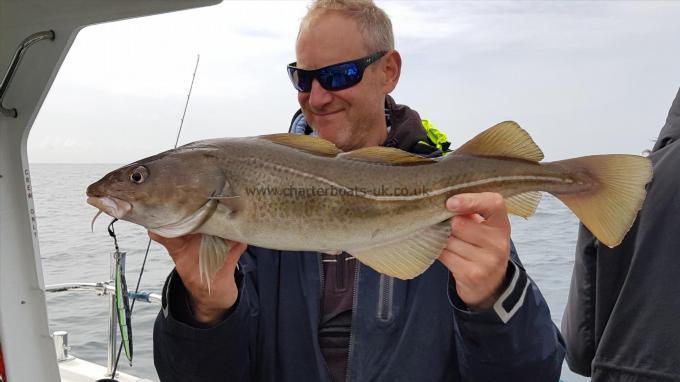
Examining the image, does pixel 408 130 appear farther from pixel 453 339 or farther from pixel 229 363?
pixel 229 363

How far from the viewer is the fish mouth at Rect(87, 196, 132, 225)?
1.83m

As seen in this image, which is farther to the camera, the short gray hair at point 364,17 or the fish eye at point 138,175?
the short gray hair at point 364,17

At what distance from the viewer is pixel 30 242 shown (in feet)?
10.7

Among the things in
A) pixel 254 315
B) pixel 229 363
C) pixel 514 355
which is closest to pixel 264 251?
pixel 254 315

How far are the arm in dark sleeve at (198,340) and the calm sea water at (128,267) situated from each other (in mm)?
2080

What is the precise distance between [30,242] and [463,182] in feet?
8.66

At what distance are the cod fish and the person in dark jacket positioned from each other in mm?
168

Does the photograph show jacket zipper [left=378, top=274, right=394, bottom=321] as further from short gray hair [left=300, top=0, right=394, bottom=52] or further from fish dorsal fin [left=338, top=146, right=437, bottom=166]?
short gray hair [left=300, top=0, right=394, bottom=52]

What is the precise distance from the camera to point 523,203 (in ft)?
6.90

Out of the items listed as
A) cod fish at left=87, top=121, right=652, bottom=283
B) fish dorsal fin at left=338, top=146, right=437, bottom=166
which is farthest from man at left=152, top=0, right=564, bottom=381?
fish dorsal fin at left=338, top=146, right=437, bottom=166

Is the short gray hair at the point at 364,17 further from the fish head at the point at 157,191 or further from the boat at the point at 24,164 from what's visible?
the fish head at the point at 157,191

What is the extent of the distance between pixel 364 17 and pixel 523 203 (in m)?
1.26

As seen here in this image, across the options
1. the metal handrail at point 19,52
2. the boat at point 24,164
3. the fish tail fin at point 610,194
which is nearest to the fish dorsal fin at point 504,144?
the fish tail fin at point 610,194

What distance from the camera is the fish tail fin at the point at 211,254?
6.28ft
